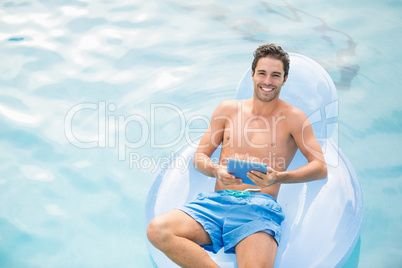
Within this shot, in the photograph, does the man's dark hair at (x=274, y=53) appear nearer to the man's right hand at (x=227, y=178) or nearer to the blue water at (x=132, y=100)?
the man's right hand at (x=227, y=178)

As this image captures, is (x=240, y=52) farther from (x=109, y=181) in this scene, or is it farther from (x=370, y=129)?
(x=109, y=181)

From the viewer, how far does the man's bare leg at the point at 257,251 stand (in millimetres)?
2137

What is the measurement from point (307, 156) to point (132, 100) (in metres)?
2.07

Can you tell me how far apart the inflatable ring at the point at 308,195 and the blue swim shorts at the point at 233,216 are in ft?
0.34

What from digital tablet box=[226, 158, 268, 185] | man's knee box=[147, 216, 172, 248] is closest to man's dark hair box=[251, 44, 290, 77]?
digital tablet box=[226, 158, 268, 185]

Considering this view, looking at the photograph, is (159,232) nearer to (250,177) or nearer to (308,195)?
(250,177)

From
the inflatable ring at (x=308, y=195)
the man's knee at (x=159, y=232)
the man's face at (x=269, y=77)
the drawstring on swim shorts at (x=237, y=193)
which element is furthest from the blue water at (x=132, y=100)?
the man's face at (x=269, y=77)

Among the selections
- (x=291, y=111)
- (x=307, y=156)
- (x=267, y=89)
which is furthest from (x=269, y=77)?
(x=307, y=156)

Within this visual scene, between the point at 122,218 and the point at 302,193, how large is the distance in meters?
1.36

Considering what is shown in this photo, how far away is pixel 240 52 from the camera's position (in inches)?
179

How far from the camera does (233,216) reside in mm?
2375

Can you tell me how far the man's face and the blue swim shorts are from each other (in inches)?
25.3

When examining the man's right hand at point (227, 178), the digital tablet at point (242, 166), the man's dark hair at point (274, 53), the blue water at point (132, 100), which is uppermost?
the man's dark hair at point (274, 53)

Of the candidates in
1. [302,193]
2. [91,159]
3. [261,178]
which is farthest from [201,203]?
[91,159]
